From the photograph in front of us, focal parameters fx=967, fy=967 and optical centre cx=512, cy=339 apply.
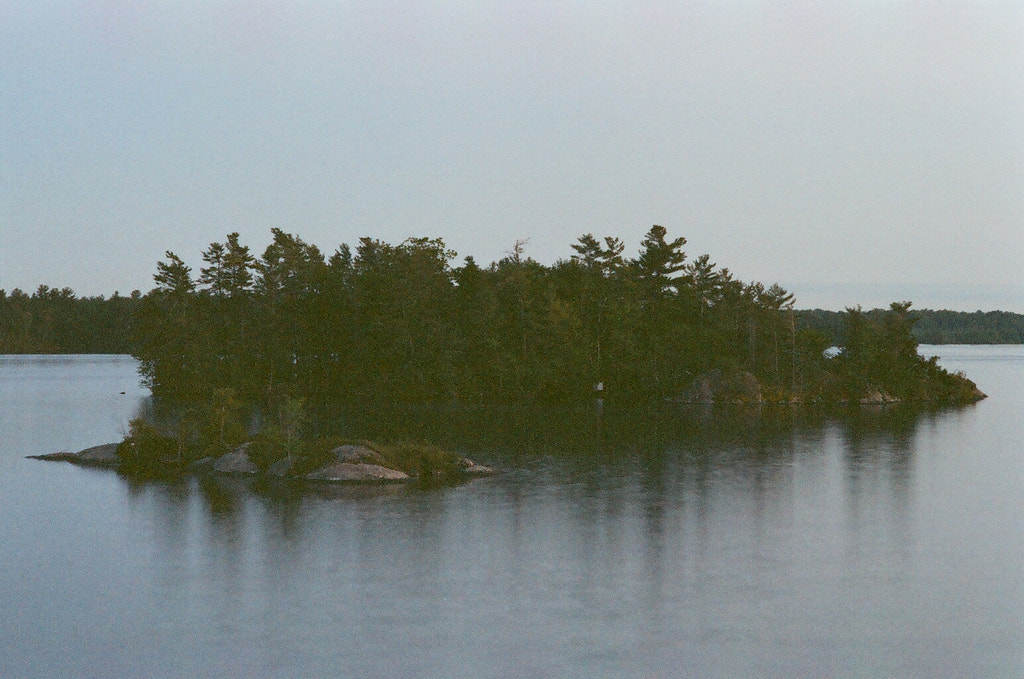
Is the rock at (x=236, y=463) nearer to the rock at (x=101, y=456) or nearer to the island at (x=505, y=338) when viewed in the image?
the rock at (x=101, y=456)

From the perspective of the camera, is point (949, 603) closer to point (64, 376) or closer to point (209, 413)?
point (209, 413)

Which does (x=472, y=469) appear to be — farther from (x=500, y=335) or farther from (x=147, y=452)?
(x=500, y=335)

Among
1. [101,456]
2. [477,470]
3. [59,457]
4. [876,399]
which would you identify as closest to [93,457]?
[101,456]

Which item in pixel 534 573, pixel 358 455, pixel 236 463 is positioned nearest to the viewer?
pixel 534 573

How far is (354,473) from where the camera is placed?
114ft

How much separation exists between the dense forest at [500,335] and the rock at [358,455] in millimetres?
41705

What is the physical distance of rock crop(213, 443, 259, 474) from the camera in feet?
122

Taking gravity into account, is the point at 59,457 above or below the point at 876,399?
below

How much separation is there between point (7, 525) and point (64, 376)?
3863 inches

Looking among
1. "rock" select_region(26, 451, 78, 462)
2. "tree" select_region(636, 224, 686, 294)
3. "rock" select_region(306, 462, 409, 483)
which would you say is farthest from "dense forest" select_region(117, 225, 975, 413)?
"rock" select_region(306, 462, 409, 483)

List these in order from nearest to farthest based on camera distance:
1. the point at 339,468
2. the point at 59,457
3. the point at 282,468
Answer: the point at 339,468
the point at 282,468
the point at 59,457

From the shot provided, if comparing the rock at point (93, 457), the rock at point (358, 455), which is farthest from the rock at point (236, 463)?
the rock at point (93, 457)

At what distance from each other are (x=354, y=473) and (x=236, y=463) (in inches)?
228

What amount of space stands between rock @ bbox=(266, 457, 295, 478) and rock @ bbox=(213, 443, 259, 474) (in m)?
0.82
